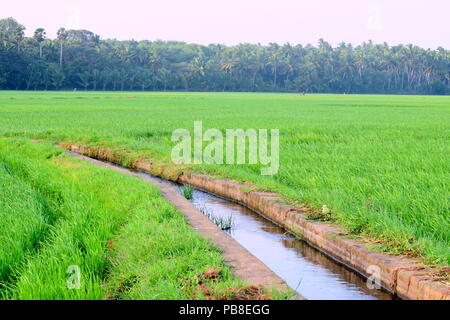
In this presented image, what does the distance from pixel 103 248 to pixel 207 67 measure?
370 feet

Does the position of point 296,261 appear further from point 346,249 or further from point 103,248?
point 103,248

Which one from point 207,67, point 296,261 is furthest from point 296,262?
point 207,67

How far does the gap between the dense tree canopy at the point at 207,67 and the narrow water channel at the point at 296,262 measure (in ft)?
254

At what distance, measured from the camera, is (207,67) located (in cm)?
11675

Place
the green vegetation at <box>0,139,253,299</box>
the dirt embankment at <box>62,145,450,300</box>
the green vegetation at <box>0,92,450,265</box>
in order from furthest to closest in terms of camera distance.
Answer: the green vegetation at <box>0,92,450,265</box> → the dirt embankment at <box>62,145,450,300</box> → the green vegetation at <box>0,139,253,299</box>

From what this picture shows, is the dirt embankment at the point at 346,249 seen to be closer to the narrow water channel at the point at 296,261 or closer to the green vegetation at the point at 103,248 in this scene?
the narrow water channel at the point at 296,261

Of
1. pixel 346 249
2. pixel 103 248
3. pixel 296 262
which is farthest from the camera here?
pixel 296 262

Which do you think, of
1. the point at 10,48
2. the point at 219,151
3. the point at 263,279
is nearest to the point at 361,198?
the point at 263,279

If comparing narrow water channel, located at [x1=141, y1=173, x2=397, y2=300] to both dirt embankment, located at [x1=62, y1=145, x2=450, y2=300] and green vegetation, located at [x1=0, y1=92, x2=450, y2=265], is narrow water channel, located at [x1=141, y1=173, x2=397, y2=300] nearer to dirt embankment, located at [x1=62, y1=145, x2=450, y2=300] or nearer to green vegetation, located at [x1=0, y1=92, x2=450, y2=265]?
dirt embankment, located at [x1=62, y1=145, x2=450, y2=300]

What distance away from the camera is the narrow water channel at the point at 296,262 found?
523cm

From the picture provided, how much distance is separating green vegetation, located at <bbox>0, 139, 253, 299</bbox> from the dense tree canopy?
77.0 m

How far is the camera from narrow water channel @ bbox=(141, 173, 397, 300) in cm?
523

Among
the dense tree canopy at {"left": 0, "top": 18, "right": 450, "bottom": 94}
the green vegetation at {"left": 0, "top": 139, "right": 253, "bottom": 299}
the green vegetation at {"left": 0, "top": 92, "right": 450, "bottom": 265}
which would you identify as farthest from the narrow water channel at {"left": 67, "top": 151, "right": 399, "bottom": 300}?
the dense tree canopy at {"left": 0, "top": 18, "right": 450, "bottom": 94}

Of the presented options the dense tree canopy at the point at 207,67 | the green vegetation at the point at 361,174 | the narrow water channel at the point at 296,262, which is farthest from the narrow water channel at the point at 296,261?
the dense tree canopy at the point at 207,67
